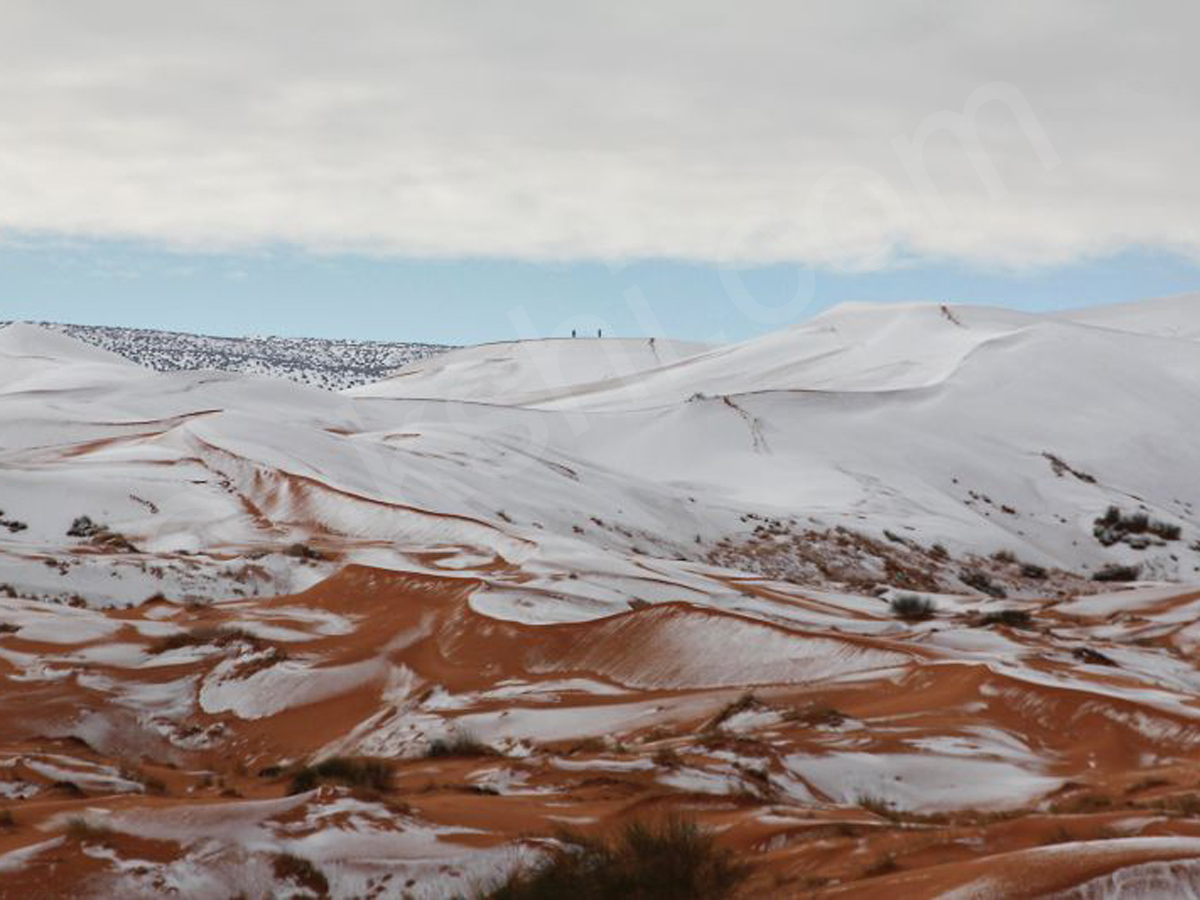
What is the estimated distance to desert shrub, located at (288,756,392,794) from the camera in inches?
348

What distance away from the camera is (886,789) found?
377 inches

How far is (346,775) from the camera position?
9.20 m

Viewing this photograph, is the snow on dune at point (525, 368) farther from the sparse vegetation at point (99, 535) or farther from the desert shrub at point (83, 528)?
the sparse vegetation at point (99, 535)

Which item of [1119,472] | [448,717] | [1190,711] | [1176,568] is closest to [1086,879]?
[1190,711]

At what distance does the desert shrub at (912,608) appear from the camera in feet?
62.3

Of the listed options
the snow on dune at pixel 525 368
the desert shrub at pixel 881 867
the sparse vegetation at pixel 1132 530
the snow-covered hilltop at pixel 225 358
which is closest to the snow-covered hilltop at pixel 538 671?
the desert shrub at pixel 881 867

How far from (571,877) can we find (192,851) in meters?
1.98

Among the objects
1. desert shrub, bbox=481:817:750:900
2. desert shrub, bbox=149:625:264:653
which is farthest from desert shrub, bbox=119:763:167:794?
desert shrub, bbox=149:625:264:653

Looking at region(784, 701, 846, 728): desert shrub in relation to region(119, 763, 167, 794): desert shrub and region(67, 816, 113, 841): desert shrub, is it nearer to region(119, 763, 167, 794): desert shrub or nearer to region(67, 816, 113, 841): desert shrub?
region(119, 763, 167, 794): desert shrub

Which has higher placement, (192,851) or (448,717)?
(192,851)

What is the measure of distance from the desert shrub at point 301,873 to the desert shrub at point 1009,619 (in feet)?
42.3

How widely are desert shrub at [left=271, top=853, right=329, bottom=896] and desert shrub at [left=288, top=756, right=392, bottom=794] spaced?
1.47m

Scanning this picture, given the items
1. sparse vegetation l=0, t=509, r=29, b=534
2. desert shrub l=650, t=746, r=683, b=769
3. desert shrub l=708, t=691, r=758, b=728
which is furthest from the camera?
sparse vegetation l=0, t=509, r=29, b=534

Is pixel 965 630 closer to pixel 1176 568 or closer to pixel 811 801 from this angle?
pixel 811 801
